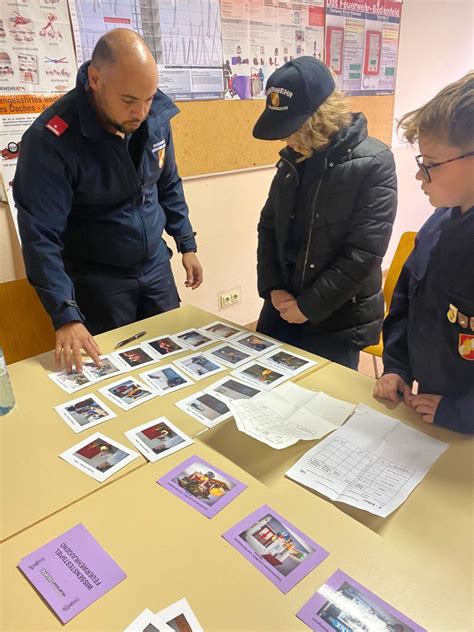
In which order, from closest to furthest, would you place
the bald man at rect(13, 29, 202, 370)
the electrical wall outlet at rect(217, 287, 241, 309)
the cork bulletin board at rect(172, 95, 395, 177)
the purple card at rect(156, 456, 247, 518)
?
the purple card at rect(156, 456, 247, 518)
the bald man at rect(13, 29, 202, 370)
the cork bulletin board at rect(172, 95, 395, 177)
the electrical wall outlet at rect(217, 287, 241, 309)

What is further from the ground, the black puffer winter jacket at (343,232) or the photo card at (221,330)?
the black puffer winter jacket at (343,232)

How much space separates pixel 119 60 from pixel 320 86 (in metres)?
0.56

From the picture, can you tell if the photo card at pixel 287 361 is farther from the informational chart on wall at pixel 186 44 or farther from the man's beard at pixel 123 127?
the informational chart on wall at pixel 186 44

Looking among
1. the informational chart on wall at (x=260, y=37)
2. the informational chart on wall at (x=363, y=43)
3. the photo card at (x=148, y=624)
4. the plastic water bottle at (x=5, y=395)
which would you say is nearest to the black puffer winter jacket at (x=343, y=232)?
the plastic water bottle at (x=5, y=395)

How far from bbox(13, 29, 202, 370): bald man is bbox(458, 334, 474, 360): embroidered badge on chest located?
948mm

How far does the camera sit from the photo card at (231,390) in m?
1.20

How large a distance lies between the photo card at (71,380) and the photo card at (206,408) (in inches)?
11.0

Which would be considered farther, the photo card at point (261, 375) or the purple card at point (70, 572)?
the photo card at point (261, 375)

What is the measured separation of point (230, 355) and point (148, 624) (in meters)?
0.80

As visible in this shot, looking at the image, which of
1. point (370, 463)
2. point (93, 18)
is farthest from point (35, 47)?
point (370, 463)

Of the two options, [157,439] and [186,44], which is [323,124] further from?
[186,44]

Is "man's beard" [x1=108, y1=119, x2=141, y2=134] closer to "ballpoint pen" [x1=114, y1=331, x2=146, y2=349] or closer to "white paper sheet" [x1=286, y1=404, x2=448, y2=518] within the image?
"ballpoint pen" [x1=114, y1=331, x2=146, y2=349]

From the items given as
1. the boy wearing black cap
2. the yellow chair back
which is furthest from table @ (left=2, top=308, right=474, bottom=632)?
the yellow chair back

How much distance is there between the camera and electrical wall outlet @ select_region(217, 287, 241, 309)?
299cm
